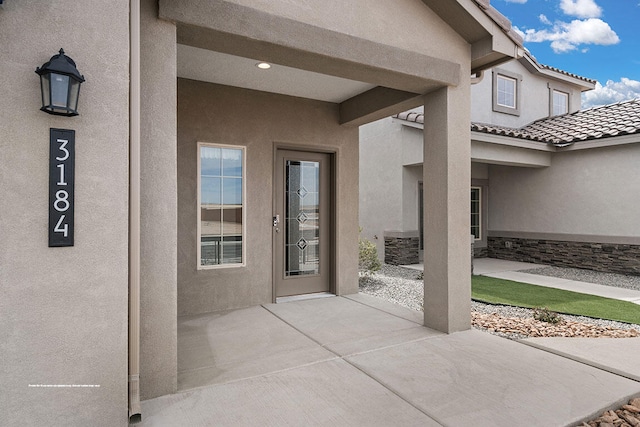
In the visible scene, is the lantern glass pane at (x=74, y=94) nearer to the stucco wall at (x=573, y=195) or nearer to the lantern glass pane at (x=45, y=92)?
the lantern glass pane at (x=45, y=92)

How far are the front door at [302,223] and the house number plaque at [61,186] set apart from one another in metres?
3.61

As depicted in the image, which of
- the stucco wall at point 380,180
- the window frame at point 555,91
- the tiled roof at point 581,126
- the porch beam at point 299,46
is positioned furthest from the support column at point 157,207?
the window frame at point 555,91

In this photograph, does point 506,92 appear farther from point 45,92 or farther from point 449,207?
point 45,92

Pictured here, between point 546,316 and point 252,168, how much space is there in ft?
15.0

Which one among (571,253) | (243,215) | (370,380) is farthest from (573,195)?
(370,380)

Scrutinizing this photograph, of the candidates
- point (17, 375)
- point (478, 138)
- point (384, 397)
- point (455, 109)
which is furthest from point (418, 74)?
point (478, 138)

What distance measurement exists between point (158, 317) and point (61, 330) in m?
0.72

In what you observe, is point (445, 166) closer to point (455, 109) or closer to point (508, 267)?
point (455, 109)

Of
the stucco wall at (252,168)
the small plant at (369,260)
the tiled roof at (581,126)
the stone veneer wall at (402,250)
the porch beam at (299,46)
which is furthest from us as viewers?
the stone veneer wall at (402,250)

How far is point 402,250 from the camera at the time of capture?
9.99 meters

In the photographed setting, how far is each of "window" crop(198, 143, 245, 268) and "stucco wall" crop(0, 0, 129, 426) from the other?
9.51 feet

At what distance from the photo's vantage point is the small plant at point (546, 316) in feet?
16.4

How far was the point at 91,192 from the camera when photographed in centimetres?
233

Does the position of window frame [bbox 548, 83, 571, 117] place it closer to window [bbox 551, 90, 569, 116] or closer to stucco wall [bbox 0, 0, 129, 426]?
window [bbox 551, 90, 569, 116]
